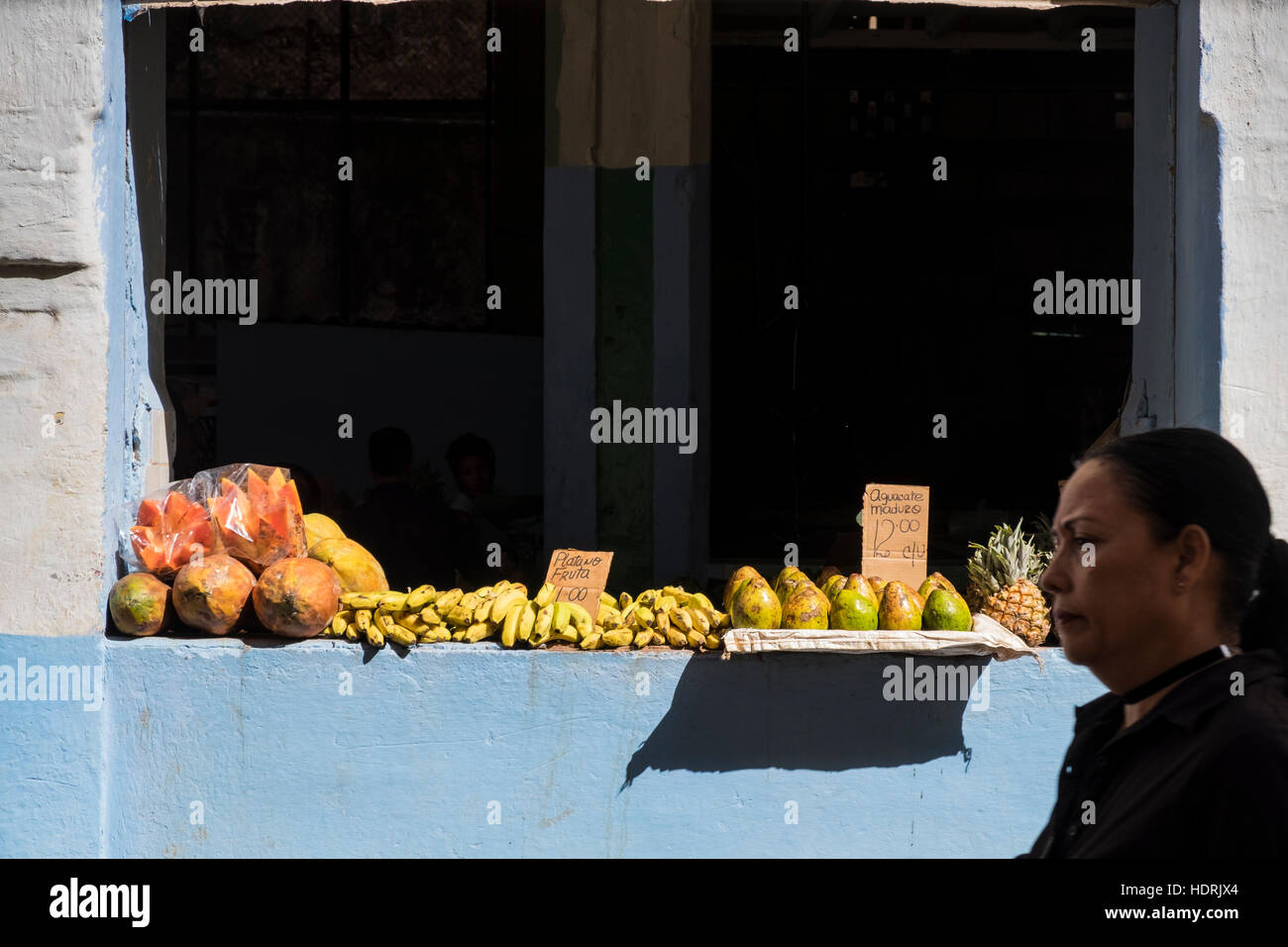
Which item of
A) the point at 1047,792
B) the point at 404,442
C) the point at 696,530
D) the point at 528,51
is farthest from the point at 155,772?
the point at 528,51

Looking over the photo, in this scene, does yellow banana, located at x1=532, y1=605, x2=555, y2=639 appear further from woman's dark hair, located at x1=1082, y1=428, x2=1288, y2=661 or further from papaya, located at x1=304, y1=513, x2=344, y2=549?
woman's dark hair, located at x1=1082, y1=428, x2=1288, y2=661

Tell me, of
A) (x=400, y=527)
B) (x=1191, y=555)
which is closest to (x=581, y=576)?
(x=400, y=527)

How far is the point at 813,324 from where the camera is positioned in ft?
33.4

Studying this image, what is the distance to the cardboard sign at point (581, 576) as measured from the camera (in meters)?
4.71

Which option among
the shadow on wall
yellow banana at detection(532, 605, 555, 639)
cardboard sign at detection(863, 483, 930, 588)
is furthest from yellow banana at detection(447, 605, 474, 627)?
cardboard sign at detection(863, 483, 930, 588)

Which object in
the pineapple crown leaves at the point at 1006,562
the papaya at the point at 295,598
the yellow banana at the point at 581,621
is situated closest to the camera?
the papaya at the point at 295,598

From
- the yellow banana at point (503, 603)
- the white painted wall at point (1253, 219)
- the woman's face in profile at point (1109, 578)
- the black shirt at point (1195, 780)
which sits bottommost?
the yellow banana at point (503, 603)

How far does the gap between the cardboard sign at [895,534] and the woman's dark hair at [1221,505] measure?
2.98 metres

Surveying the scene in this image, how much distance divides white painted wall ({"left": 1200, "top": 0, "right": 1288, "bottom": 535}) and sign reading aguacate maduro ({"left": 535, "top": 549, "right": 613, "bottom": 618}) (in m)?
2.36

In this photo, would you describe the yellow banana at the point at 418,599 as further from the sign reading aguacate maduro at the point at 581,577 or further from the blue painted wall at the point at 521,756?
the sign reading aguacate maduro at the point at 581,577

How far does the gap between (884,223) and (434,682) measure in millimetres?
7024

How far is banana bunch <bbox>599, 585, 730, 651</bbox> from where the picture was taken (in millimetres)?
4453

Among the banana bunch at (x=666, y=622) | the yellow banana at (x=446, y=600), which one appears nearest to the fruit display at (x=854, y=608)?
the banana bunch at (x=666, y=622)

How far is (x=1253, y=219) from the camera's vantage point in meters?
4.28
